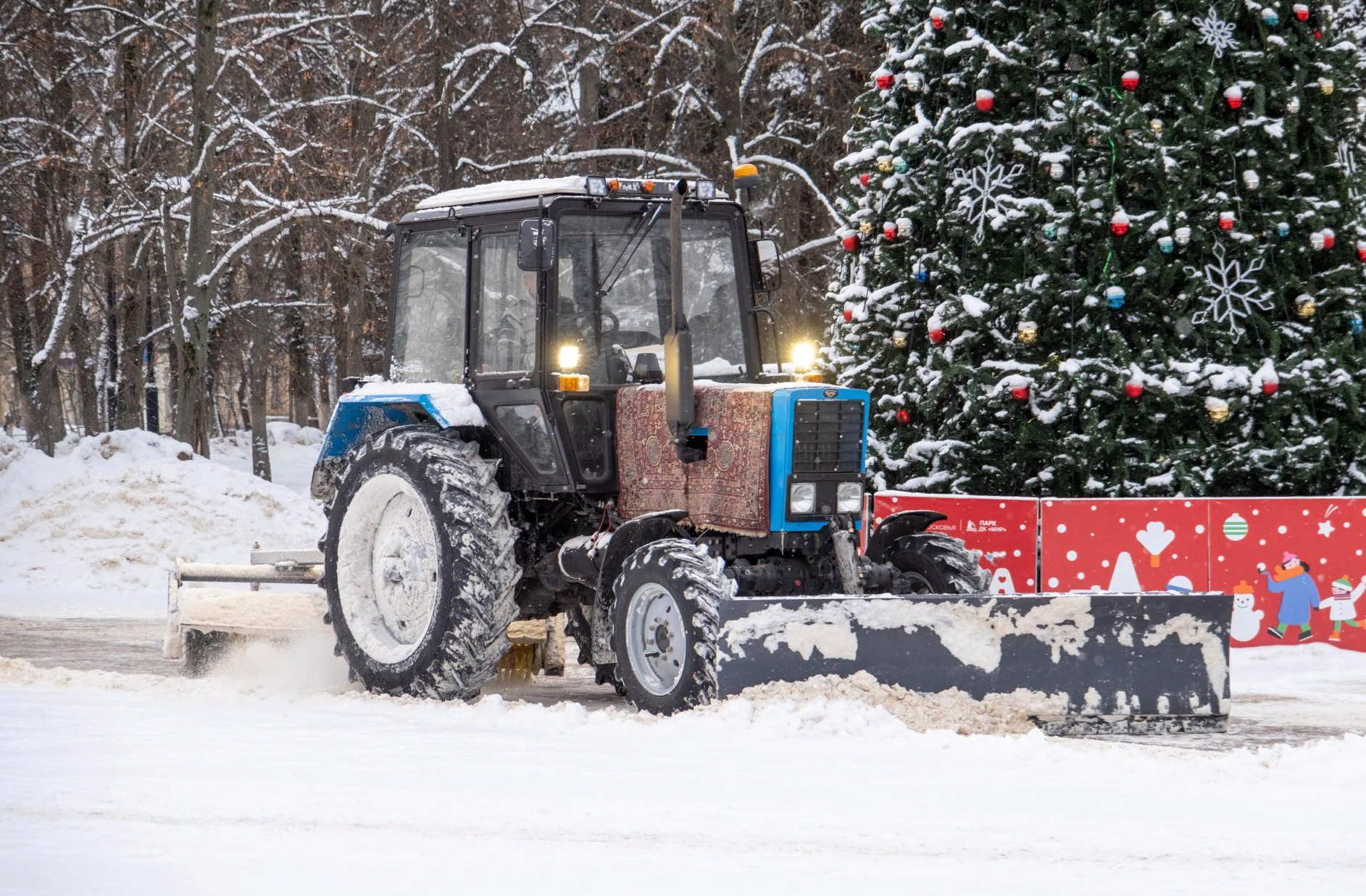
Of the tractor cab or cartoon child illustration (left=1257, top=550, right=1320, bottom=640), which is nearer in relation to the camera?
the tractor cab

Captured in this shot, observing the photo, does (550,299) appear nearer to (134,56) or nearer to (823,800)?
(823,800)

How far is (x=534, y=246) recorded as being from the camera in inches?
309

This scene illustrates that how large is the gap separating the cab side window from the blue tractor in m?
0.01

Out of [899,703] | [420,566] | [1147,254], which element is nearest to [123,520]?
[420,566]

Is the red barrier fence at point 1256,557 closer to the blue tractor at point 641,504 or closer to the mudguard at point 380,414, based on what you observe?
the blue tractor at point 641,504

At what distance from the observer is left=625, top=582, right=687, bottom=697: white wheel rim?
7531mm

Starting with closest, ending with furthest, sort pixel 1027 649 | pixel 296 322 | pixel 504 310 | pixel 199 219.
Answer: pixel 1027 649, pixel 504 310, pixel 199 219, pixel 296 322

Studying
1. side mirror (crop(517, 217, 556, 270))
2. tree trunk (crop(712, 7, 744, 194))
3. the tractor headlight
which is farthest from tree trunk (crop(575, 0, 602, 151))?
the tractor headlight

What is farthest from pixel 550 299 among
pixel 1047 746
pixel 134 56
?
pixel 134 56

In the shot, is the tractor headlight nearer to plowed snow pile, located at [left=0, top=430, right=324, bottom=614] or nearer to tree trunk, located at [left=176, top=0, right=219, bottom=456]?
plowed snow pile, located at [left=0, top=430, right=324, bottom=614]

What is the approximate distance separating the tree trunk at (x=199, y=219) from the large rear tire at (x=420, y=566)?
12.7 meters

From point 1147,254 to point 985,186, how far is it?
128 centimetres

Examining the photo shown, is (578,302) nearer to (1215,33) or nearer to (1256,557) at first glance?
(1256,557)

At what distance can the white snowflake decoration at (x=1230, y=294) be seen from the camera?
11.6 m
